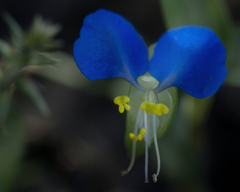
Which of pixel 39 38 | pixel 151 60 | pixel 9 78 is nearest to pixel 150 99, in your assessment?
pixel 151 60

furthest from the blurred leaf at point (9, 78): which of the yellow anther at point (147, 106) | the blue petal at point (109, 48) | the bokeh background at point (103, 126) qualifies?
the yellow anther at point (147, 106)

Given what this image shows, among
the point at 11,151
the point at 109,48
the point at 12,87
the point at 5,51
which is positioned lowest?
the point at 11,151

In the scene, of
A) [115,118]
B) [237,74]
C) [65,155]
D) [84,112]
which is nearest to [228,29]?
[237,74]

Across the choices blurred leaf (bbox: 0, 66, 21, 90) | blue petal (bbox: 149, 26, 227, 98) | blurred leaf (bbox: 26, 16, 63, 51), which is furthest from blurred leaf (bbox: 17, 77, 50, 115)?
Result: blue petal (bbox: 149, 26, 227, 98)

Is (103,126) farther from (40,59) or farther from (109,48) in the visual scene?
(109,48)

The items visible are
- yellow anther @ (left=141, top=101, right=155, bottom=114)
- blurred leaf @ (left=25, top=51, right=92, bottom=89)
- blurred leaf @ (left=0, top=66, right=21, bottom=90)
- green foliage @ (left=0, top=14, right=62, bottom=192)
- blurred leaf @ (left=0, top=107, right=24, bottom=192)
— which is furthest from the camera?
blurred leaf @ (left=25, top=51, right=92, bottom=89)

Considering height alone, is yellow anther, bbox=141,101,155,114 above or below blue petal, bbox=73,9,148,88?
below

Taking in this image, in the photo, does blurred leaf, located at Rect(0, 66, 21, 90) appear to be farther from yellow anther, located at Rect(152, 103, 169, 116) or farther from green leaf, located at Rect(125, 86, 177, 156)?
yellow anther, located at Rect(152, 103, 169, 116)

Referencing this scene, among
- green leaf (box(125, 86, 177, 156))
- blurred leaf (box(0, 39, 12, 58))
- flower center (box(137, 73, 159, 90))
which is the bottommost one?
green leaf (box(125, 86, 177, 156))
